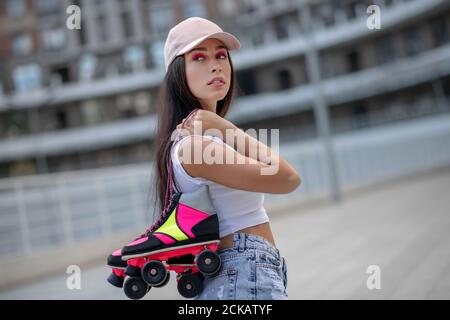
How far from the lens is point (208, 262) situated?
1921mm

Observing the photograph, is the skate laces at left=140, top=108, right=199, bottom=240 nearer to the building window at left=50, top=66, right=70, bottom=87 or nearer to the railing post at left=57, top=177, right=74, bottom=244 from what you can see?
the railing post at left=57, top=177, right=74, bottom=244

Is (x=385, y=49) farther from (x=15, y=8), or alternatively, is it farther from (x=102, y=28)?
(x=15, y=8)

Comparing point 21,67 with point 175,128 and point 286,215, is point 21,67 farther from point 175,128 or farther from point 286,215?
point 175,128

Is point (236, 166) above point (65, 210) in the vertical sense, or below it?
above

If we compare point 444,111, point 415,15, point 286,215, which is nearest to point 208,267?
point 286,215

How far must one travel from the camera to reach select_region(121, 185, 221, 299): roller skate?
6.30 ft

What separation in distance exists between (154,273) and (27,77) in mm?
53687

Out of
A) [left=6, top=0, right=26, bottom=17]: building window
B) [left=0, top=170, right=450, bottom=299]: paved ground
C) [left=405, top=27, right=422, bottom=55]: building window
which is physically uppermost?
[left=6, top=0, right=26, bottom=17]: building window

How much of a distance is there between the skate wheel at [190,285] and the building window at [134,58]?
5033cm

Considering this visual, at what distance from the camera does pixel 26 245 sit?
10938mm

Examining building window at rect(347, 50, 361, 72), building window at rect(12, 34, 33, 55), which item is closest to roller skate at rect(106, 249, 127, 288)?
building window at rect(347, 50, 361, 72)

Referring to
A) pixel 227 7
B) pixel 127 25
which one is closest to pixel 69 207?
pixel 227 7

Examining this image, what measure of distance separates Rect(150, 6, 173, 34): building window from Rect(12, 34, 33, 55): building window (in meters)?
9.94

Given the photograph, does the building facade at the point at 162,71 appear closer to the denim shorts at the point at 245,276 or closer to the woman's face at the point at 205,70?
the woman's face at the point at 205,70
